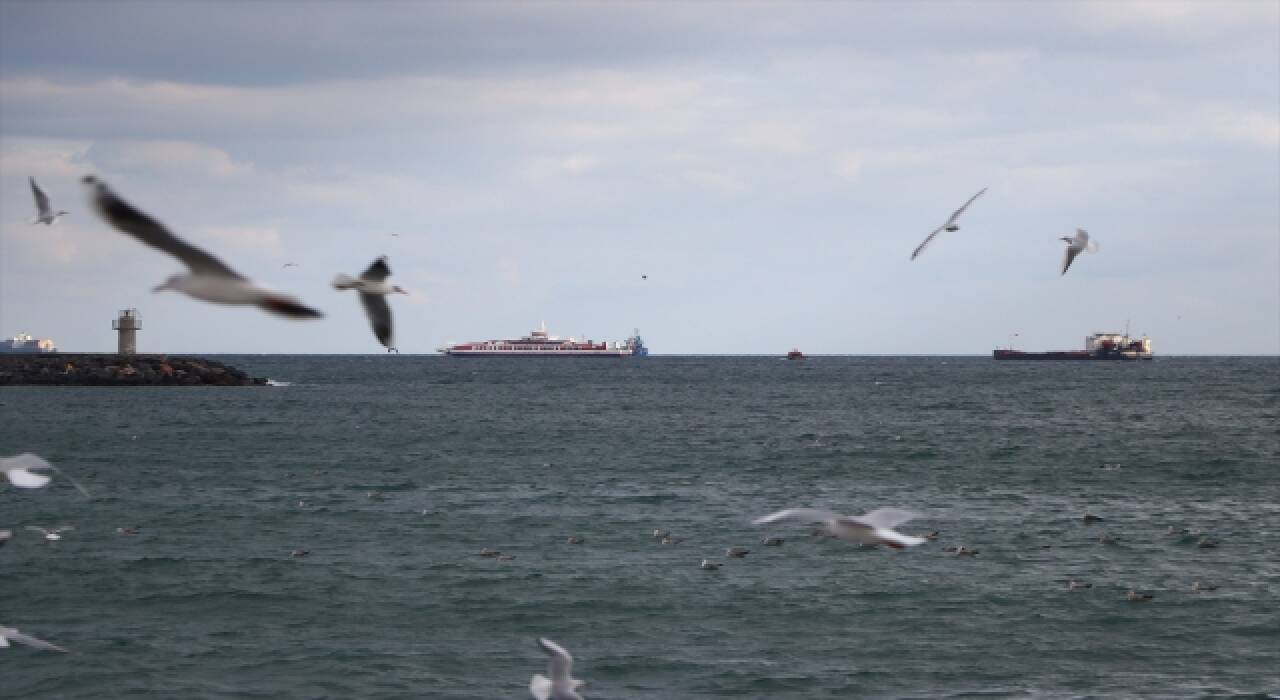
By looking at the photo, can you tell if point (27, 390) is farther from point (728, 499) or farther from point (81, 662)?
point (81, 662)

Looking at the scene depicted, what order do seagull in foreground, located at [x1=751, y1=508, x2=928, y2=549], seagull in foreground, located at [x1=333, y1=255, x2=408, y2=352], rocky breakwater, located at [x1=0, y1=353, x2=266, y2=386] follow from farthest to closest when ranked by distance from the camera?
rocky breakwater, located at [x1=0, y1=353, x2=266, y2=386], seagull in foreground, located at [x1=333, y1=255, x2=408, y2=352], seagull in foreground, located at [x1=751, y1=508, x2=928, y2=549]

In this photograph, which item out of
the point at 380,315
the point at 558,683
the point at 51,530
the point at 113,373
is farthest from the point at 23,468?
the point at 113,373

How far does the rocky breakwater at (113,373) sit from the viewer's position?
103m

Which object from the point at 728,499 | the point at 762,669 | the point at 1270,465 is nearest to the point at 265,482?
the point at 728,499

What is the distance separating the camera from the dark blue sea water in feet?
57.7

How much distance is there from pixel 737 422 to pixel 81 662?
5445 centimetres

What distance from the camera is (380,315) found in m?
8.59

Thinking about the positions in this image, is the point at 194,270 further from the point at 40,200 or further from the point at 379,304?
the point at 40,200

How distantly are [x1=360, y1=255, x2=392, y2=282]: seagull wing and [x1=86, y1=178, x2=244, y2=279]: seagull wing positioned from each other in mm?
2737

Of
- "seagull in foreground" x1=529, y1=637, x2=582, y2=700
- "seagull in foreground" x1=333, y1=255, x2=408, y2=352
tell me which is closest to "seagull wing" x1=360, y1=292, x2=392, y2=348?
"seagull in foreground" x1=333, y1=255, x2=408, y2=352

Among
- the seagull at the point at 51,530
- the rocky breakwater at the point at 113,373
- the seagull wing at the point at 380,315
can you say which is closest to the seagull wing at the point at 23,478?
the seagull wing at the point at 380,315

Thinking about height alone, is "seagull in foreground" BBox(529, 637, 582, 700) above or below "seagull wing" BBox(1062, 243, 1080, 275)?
below

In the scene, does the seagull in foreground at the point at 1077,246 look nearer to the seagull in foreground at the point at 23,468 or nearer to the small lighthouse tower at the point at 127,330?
the seagull in foreground at the point at 23,468

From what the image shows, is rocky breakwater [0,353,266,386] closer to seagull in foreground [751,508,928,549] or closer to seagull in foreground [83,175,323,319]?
seagull in foreground [751,508,928,549]
